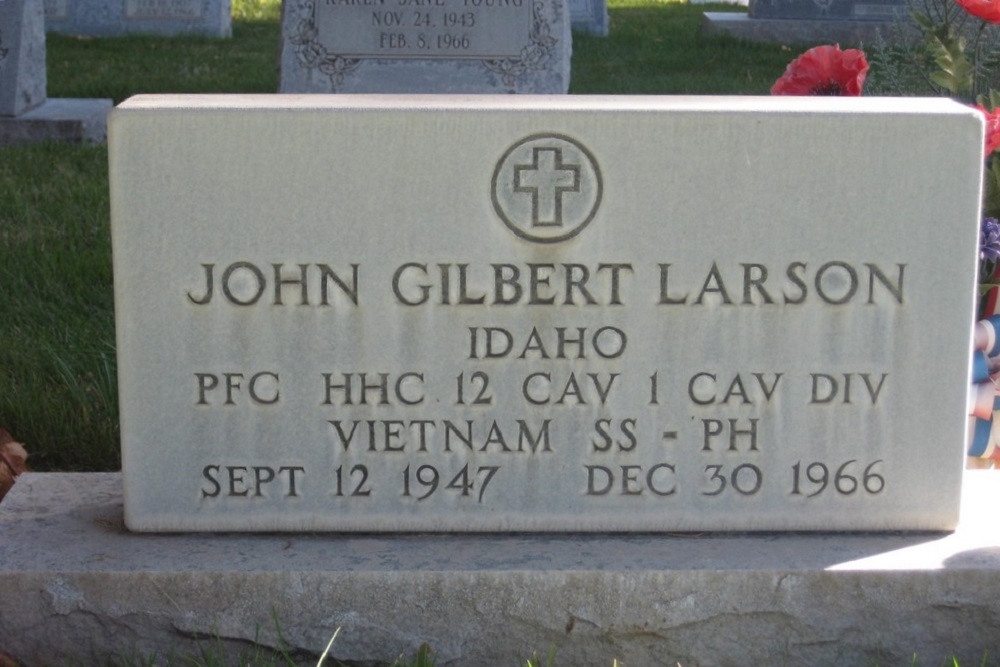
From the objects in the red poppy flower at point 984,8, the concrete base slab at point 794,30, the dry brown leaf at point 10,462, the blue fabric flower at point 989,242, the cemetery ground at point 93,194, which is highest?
the red poppy flower at point 984,8

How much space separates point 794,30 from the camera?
1031 cm

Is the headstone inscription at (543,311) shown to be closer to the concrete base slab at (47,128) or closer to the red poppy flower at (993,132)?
the red poppy flower at (993,132)

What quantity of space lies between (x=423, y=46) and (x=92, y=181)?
5.79 ft

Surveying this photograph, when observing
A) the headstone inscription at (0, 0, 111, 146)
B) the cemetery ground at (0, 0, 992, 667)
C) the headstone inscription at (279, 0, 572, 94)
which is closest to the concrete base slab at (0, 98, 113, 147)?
the headstone inscription at (0, 0, 111, 146)

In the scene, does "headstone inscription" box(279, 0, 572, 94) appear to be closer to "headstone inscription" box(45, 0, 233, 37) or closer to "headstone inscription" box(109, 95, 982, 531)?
"headstone inscription" box(45, 0, 233, 37)

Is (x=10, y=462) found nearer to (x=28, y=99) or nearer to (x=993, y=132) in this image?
(x=993, y=132)

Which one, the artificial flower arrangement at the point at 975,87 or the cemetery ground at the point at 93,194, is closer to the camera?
the artificial flower arrangement at the point at 975,87

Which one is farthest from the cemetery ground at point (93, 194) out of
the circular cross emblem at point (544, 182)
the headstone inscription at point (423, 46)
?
the headstone inscription at point (423, 46)

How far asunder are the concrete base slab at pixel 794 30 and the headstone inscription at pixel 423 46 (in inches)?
152

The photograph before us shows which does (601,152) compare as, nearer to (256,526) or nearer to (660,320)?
(660,320)

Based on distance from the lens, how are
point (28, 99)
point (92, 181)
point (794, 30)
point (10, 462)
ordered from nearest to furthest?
point (10, 462)
point (92, 181)
point (28, 99)
point (794, 30)

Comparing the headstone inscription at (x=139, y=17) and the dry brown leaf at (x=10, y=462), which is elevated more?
the headstone inscription at (x=139, y=17)

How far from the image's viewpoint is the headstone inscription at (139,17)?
35.0 feet

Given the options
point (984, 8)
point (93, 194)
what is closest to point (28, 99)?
point (93, 194)
